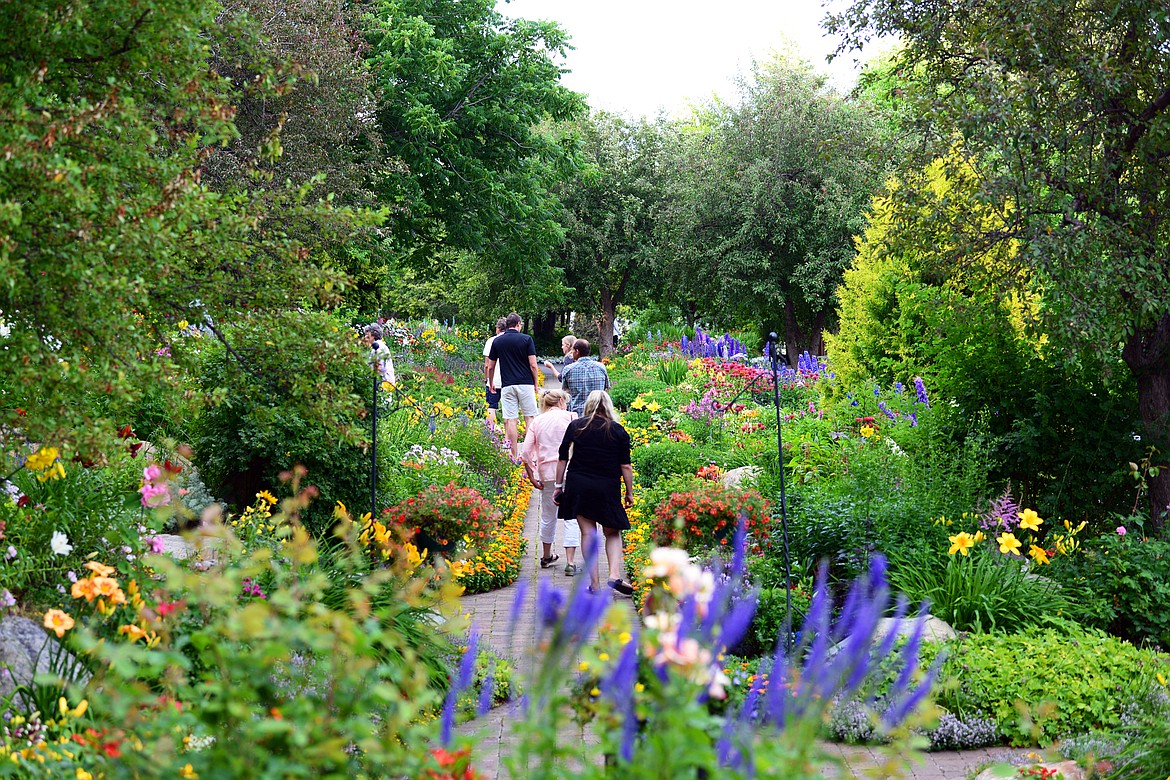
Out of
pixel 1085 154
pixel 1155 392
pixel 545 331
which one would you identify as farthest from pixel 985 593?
pixel 545 331

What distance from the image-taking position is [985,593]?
21.6 ft

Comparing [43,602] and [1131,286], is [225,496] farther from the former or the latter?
[1131,286]

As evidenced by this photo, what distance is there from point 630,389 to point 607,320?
1673 cm

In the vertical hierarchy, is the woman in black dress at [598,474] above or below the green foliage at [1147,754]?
above

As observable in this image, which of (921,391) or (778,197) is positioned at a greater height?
(778,197)

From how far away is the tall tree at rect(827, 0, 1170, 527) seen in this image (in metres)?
6.88

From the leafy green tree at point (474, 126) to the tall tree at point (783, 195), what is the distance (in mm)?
5106

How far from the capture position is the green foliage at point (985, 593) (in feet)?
21.3

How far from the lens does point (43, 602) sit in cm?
504

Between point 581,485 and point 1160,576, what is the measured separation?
3932mm

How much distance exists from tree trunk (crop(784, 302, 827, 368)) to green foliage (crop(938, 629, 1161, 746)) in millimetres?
21266

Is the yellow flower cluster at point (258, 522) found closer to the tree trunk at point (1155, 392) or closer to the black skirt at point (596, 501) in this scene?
the black skirt at point (596, 501)

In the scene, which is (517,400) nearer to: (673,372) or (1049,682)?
(673,372)

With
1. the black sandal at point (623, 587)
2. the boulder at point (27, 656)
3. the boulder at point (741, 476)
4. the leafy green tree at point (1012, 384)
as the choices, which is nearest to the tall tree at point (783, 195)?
A: the boulder at point (741, 476)
